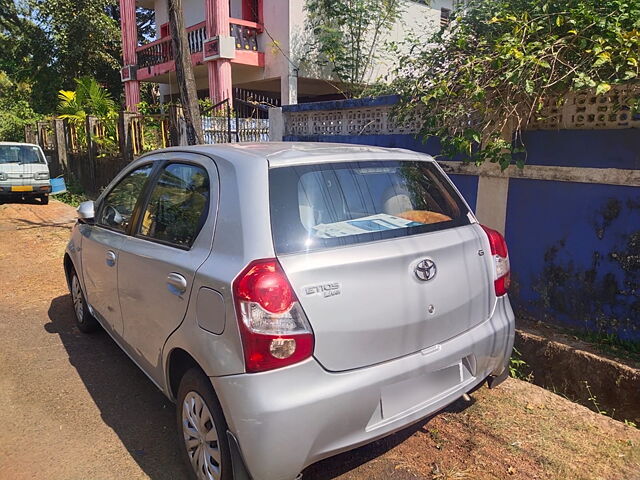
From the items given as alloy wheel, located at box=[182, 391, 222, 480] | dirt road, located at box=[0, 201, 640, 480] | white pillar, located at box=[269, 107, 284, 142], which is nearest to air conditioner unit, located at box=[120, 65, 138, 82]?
white pillar, located at box=[269, 107, 284, 142]

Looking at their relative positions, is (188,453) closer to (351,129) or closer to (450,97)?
(450,97)

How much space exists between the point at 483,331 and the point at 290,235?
1148mm

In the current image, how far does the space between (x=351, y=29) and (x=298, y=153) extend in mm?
9356

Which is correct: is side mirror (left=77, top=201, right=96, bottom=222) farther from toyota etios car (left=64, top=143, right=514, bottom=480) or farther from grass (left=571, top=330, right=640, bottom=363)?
grass (left=571, top=330, right=640, bottom=363)

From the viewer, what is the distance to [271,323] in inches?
75.5

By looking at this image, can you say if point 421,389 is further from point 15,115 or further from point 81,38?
point 15,115

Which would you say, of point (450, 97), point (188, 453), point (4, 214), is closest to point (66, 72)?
point (4, 214)

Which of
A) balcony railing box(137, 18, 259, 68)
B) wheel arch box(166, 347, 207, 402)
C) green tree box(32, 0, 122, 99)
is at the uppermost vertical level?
green tree box(32, 0, 122, 99)

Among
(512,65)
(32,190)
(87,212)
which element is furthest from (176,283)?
(32,190)

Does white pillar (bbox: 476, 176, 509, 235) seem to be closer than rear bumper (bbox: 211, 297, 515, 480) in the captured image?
No

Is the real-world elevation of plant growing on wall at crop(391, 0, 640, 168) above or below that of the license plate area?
above

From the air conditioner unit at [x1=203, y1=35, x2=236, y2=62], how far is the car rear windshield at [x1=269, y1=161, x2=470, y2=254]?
10625 mm

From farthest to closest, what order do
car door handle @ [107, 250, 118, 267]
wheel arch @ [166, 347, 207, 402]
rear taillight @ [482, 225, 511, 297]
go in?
1. car door handle @ [107, 250, 118, 267]
2. rear taillight @ [482, 225, 511, 297]
3. wheel arch @ [166, 347, 207, 402]

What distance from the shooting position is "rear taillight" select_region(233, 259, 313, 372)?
6.26 ft
